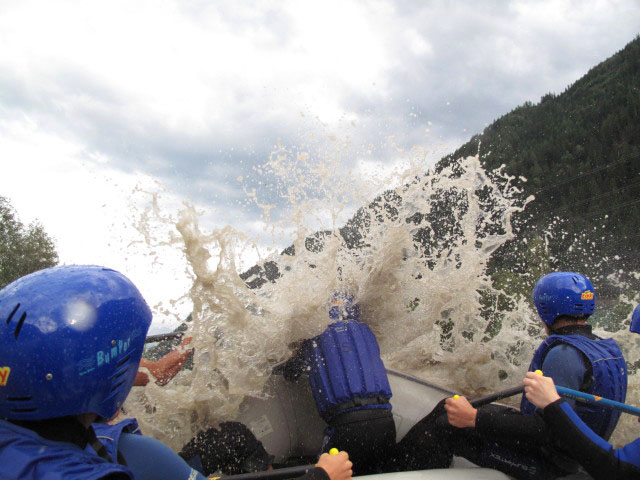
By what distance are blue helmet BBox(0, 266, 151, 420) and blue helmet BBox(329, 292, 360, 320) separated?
7.30ft

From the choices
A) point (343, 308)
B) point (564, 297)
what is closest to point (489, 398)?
point (564, 297)

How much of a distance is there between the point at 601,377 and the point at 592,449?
21.4 inches

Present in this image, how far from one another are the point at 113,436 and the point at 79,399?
31cm

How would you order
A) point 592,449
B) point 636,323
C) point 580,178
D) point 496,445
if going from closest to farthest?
point 592,449 < point 496,445 < point 636,323 < point 580,178

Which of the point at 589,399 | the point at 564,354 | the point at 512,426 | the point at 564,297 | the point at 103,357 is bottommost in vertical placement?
the point at 512,426

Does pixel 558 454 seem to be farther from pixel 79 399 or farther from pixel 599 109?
pixel 599 109

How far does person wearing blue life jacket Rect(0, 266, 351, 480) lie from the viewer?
1.15 metres

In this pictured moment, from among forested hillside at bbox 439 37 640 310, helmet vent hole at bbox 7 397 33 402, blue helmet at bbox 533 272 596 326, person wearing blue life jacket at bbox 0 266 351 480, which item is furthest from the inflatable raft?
forested hillside at bbox 439 37 640 310

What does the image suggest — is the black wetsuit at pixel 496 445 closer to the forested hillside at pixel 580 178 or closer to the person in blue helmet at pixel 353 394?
the person in blue helmet at pixel 353 394

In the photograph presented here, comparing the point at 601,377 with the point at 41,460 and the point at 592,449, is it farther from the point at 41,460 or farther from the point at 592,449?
the point at 41,460

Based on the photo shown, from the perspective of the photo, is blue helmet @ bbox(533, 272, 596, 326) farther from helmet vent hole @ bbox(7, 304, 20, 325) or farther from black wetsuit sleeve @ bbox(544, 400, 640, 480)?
helmet vent hole @ bbox(7, 304, 20, 325)

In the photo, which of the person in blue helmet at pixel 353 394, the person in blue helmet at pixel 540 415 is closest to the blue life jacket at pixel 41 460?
the person in blue helmet at pixel 353 394

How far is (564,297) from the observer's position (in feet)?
10.1

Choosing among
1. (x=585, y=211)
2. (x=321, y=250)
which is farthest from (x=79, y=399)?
(x=585, y=211)
